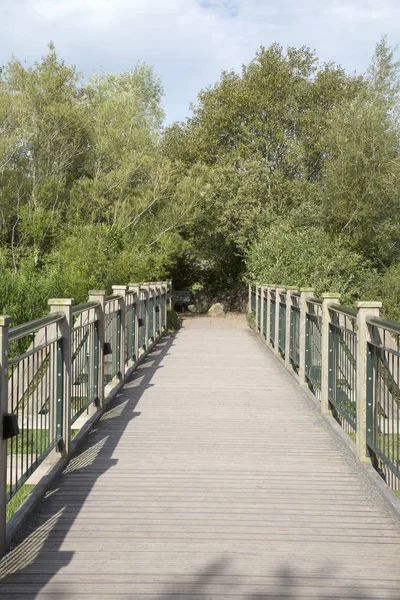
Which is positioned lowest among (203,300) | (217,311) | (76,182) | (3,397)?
(217,311)

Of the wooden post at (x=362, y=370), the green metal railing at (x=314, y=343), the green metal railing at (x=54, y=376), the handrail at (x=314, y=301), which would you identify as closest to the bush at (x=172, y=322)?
the green metal railing at (x=54, y=376)

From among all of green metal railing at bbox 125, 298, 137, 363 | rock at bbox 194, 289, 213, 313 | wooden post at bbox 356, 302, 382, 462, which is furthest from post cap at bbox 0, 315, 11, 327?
rock at bbox 194, 289, 213, 313

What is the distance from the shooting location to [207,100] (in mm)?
30391

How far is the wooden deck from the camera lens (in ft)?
9.68

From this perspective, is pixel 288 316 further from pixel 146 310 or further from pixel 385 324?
pixel 385 324

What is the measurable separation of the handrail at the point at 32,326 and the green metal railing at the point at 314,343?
349 centimetres

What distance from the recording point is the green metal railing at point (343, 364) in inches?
215

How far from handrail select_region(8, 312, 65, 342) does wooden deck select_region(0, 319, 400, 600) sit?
3.64 ft

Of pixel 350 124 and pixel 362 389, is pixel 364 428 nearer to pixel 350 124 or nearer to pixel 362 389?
pixel 362 389

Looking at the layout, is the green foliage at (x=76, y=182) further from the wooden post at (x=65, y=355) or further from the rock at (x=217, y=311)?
the wooden post at (x=65, y=355)

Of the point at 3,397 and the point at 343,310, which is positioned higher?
the point at 343,310

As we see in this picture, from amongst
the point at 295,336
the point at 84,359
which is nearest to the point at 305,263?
the point at 295,336

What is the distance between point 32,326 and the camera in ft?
12.5

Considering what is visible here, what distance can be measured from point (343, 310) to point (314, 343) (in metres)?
2.18
